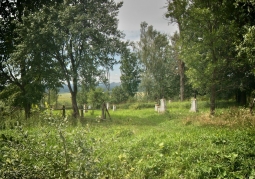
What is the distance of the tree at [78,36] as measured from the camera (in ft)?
50.4

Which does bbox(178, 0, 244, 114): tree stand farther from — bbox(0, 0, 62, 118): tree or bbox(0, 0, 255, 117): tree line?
bbox(0, 0, 62, 118): tree

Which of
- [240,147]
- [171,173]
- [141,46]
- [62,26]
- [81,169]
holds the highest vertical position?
[141,46]

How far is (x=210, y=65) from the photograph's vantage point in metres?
12.5

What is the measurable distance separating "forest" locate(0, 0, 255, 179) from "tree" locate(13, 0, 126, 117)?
8cm

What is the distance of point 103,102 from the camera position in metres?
16.8

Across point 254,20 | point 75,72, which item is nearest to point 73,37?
point 75,72

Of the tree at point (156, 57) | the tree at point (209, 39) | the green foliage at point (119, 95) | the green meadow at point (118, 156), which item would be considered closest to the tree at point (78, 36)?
the tree at point (209, 39)

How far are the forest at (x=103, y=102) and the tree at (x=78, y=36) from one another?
8 cm

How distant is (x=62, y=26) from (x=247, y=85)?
1662cm

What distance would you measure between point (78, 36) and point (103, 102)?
565 cm

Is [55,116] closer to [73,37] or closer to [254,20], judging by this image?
[254,20]

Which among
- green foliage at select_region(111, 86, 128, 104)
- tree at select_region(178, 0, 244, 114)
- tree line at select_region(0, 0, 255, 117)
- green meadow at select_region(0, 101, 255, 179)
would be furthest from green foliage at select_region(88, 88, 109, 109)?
green meadow at select_region(0, 101, 255, 179)

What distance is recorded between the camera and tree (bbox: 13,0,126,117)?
50.4 feet

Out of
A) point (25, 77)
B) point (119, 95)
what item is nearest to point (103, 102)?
point (25, 77)
